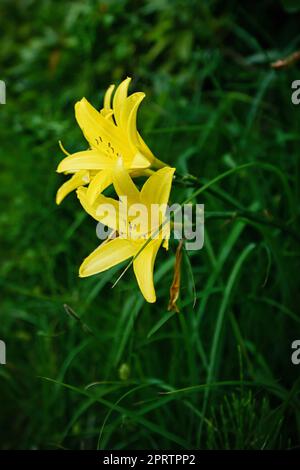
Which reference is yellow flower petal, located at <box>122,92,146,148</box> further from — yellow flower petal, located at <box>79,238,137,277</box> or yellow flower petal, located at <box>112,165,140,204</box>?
yellow flower petal, located at <box>79,238,137,277</box>

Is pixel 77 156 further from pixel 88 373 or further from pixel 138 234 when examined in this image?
pixel 88 373

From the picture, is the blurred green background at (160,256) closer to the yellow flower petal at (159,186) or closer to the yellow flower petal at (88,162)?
the yellow flower petal at (159,186)

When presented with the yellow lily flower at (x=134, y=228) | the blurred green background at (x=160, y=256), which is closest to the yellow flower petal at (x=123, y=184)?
the yellow lily flower at (x=134, y=228)

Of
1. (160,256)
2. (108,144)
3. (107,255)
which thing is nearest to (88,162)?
(108,144)

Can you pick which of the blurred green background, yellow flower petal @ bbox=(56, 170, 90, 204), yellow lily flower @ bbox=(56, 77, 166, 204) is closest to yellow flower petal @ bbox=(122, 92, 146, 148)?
yellow lily flower @ bbox=(56, 77, 166, 204)

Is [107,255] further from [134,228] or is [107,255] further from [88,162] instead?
[88,162]

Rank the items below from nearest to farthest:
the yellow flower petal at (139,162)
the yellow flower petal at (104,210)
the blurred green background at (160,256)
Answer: the yellow flower petal at (139,162)
the yellow flower petal at (104,210)
the blurred green background at (160,256)

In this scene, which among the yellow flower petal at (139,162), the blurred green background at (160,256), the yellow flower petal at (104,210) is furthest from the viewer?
the blurred green background at (160,256)
